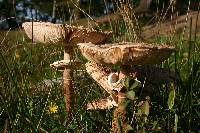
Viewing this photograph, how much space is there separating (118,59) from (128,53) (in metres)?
0.12

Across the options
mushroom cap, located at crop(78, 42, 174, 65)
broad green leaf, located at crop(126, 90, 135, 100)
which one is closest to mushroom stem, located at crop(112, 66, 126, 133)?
broad green leaf, located at crop(126, 90, 135, 100)

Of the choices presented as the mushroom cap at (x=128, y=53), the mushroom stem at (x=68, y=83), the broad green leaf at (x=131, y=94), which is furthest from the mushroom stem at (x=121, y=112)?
the mushroom stem at (x=68, y=83)

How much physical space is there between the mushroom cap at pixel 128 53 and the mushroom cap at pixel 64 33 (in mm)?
652

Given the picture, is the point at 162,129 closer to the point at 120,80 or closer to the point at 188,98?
the point at 188,98

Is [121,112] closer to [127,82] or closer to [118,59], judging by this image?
[127,82]

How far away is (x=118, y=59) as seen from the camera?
2.74m

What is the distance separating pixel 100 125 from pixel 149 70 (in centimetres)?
60

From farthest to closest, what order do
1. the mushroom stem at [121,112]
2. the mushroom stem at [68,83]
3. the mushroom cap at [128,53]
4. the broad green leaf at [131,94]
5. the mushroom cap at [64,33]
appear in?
1. the mushroom stem at [68,83]
2. the mushroom cap at [64,33]
3. the mushroom stem at [121,112]
4. the broad green leaf at [131,94]
5. the mushroom cap at [128,53]

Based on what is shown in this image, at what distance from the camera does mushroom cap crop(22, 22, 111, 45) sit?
11.5ft

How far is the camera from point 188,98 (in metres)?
2.80

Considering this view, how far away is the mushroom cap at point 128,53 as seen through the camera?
260 centimetres

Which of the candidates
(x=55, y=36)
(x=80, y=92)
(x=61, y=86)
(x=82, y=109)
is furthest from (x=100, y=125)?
(x=61, y=86)

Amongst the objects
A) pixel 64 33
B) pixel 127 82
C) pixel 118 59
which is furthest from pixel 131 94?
pixel 64 33

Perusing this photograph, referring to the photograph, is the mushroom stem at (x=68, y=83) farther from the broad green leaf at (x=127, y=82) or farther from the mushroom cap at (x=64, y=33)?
the broad green leaf at (x=127, y=82)
